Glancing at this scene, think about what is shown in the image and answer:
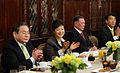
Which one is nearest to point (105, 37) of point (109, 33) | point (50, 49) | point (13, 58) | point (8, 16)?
point (109, 33)

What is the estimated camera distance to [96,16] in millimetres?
8750

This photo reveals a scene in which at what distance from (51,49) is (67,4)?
3.04 meters

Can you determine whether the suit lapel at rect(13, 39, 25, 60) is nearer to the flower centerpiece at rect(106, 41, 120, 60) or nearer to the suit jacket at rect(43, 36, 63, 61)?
the suit jacket at rect(43, 36, 63, 61)

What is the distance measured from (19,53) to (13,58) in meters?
0.17

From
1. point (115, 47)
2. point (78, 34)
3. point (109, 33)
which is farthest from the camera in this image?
point (109, 33)

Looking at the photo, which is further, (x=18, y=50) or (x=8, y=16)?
(x=8, y=16)

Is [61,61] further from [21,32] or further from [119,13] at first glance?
[119,13]

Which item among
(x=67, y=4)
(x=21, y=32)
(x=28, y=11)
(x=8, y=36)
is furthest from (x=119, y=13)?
(x=21, y=32)

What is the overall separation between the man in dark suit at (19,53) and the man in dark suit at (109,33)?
8.76 ft

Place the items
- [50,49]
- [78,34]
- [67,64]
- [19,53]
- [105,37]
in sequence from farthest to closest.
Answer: [105,37] → [78,34] → [50,49] → [19,53] → [67,64]

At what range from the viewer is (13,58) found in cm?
337

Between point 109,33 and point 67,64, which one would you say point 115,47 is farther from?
point 109,33

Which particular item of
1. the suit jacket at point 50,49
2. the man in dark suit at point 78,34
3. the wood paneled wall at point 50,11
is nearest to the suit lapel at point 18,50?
the suit jacket at point 50,49

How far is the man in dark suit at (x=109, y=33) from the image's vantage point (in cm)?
603
